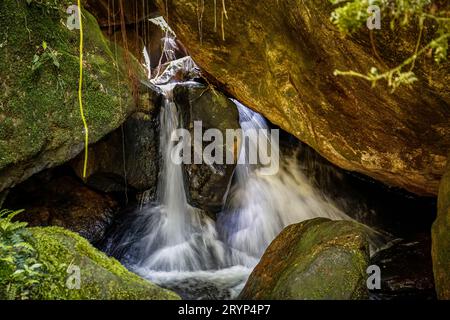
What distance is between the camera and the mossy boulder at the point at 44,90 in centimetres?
435

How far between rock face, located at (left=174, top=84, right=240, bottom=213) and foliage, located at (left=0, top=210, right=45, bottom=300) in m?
3.87

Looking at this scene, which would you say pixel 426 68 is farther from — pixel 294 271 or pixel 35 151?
pixel 35 151

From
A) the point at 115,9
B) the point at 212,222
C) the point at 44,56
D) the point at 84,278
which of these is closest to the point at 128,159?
the point at 212,222

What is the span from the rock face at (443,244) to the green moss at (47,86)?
4547 millimetres

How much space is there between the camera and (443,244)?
126 inches

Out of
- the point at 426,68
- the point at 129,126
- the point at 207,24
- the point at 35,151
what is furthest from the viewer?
the point at 129,126

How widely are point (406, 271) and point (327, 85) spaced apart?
10.8 feet

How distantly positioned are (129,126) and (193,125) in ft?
4.35

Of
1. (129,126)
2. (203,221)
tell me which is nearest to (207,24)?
(129,126)

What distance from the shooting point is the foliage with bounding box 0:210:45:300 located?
9.30 ft

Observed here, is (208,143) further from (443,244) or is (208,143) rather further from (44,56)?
(443,244)

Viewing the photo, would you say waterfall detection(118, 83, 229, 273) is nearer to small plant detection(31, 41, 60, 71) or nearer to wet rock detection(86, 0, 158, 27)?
wet rock detection(86, 0, 158, 27)

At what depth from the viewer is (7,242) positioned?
3.28 metres

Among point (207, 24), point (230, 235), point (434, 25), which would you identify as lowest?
point (230, 235)
